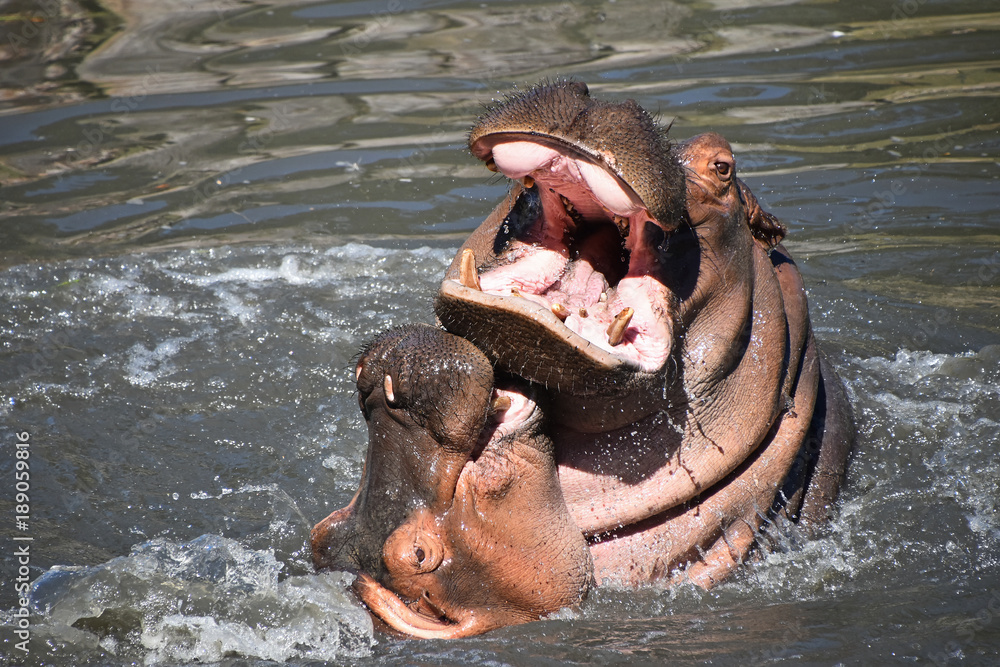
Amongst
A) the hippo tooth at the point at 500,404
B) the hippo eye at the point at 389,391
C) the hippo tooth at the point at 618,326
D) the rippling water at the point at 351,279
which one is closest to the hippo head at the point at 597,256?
the hippo tooth at the point at 618,326

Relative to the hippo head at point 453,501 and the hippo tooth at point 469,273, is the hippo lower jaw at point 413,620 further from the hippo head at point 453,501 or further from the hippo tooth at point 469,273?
the hippo tooth at point 469,273

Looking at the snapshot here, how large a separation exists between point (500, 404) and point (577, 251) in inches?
22.7

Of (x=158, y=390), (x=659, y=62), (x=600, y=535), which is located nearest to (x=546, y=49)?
(x=659, y=62)

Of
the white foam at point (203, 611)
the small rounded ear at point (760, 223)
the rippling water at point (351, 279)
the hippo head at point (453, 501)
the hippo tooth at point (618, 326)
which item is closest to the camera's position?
the hippo tooth at point (618, 326)

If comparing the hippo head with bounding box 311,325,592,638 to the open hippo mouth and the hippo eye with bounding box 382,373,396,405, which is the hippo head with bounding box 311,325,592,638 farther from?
the open hippo mouth

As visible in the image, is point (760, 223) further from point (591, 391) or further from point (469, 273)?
point (469, 273)

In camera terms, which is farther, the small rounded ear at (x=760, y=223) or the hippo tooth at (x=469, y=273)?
the small rounded ear at (x=760, y=223)

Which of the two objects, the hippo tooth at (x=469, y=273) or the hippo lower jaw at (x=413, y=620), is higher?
the hippo tooth at (x=469, y=273)

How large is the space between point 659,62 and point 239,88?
14.4 ft

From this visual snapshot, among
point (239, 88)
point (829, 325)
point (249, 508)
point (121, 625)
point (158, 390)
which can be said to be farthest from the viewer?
point (239, 88)

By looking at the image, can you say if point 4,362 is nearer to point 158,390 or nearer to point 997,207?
point 158,390

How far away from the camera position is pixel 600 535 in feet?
10.6

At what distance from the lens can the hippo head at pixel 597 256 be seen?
2717 millimetres

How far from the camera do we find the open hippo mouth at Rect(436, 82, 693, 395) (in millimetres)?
2676
